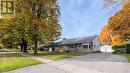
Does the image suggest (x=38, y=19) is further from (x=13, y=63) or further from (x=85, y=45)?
(x=85, y=45)

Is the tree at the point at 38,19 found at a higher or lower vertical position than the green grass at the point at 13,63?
higher

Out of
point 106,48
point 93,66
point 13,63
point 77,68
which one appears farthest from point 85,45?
point 77,68

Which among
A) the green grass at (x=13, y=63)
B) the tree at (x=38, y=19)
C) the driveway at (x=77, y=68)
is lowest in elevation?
the driveway at (x=77, y=68)

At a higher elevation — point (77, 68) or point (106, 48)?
point (106, 48)

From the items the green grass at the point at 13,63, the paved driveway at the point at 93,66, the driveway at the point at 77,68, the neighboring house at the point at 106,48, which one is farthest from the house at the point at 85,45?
the driveway at the point at 77,68

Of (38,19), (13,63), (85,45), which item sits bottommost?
(13,63)

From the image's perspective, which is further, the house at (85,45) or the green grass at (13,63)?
the house at (85,45)

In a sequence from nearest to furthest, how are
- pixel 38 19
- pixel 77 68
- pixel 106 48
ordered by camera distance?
pixel 77 68, pixel 38 19, pixel 106 48

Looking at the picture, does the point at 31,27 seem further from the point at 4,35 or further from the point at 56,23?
the point at 4,35

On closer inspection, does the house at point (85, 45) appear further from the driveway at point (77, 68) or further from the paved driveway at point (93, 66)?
the driveway at point (77, 68)

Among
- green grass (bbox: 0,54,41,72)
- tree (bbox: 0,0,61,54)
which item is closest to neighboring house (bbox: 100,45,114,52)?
tree (bbox: 0,0,61,54)

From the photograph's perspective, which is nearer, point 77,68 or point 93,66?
point 77,68

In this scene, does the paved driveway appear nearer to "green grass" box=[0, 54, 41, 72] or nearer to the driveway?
the driveway

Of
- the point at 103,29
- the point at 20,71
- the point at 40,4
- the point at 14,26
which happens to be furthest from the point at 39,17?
the point at 103,29
